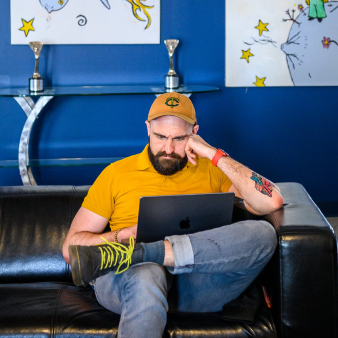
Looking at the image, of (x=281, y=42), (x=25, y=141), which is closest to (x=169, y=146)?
(x=25, y=141)

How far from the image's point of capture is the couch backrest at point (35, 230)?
6.75 feet

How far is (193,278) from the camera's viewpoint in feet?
5.91

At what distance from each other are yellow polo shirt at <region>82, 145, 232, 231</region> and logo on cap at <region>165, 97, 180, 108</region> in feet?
0.79

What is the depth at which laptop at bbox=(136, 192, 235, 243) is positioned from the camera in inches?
68.4

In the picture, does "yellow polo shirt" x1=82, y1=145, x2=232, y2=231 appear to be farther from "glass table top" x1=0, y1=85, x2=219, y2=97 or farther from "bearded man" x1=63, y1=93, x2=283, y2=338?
"glass table top" x1=0, y1=85, x2=219, y2=97

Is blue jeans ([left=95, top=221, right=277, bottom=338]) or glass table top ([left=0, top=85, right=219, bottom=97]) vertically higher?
glass table top ([left=0, top=85, right=219, bottom=97])

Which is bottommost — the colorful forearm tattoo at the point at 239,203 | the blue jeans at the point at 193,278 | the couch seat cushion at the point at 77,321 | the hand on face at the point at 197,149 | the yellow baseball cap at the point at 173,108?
the couch seat cushion at the point at 77,321

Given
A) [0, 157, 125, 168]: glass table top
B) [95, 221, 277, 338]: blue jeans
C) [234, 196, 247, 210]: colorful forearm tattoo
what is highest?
[0, 157, 125, 168]: glass table top

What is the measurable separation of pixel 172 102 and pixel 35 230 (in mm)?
833

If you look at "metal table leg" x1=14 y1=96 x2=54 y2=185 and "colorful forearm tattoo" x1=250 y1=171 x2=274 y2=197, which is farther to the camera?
"metal table leg" x1=14 y1=96 x2=54 y2=185

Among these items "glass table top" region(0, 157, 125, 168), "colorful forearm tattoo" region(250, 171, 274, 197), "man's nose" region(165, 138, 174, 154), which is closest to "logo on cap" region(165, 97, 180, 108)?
"man's nose" region(165, 138, 174, 154)

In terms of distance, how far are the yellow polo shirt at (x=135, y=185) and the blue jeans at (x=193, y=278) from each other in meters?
0.34

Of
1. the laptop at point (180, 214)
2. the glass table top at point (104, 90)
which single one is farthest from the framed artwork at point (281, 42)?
the laptop at point (180, 214)

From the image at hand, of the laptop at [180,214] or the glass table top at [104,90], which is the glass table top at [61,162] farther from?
the laptop at [180,214]
